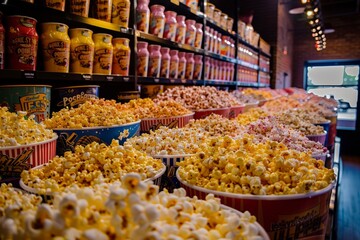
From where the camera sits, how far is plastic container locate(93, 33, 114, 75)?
1.93m

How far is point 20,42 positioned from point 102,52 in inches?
21.1

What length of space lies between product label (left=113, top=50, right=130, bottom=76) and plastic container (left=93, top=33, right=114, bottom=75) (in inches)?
4.6

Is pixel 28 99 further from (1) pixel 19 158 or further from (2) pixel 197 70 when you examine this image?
(2) pixel 197 70

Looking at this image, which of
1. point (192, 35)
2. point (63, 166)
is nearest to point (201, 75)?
point (192, 35)

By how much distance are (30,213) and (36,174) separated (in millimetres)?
403

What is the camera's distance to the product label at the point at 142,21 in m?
2.40

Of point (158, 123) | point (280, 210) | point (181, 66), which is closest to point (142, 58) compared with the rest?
point (181, 66)

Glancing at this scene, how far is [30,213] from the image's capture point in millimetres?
610

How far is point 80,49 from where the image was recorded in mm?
1793

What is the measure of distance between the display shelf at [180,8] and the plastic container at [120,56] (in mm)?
863

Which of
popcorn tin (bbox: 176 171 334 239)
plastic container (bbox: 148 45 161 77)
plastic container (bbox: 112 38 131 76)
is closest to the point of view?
popcorn tin (bbox: 176 171 334 239)

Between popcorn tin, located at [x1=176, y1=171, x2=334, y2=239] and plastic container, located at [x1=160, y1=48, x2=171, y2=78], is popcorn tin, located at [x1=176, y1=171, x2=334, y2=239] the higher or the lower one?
the lower one

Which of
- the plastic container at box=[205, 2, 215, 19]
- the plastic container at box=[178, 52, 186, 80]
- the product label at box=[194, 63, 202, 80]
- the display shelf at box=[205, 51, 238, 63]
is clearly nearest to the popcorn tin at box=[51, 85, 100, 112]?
the plastic container at box=[178, 52, 186, 80]

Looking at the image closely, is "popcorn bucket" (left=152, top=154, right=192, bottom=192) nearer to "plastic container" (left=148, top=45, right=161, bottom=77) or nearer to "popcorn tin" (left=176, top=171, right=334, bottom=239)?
"popcorn tin" (left=176, top=171, right=334, bottom=239)
